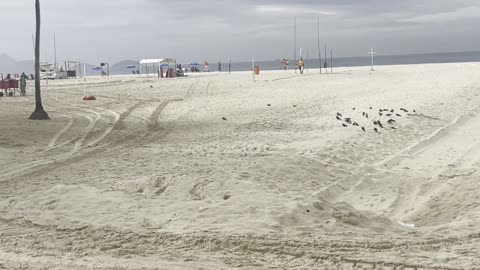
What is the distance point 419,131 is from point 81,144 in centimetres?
797

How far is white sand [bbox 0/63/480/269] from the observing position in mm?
4508

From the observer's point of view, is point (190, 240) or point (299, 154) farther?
point (299, 154)

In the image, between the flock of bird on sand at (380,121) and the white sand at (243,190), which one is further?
the flock of bird on sand at (380,121)

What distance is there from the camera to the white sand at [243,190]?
451cm

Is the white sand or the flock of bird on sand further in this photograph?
the flock of bird on sand

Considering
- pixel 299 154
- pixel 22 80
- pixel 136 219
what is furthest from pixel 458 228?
pixel 22 80

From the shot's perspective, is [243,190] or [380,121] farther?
[380,121]

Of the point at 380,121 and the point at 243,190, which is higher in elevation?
the point at 380,121

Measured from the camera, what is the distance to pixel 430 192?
26.3 ft

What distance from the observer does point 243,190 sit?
6711mm

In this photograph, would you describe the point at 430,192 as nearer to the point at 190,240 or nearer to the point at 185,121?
the point at 190,240

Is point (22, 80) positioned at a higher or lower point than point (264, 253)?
higher

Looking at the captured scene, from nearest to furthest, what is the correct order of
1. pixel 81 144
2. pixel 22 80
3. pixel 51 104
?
1. pixel 81 144
2. pixel 51 104
3. pixel 22 80

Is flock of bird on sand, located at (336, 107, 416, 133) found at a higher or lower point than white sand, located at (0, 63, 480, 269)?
higher
